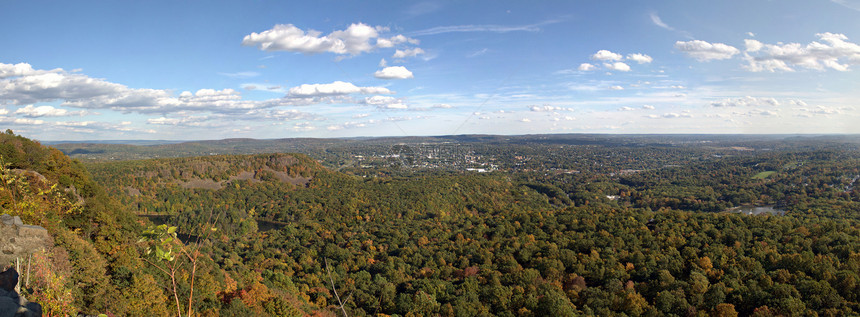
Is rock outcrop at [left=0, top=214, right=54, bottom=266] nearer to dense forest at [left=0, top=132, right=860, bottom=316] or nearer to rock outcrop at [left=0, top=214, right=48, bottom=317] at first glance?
rock outcrop at [left=0, top=214, right=48, bottom=317]

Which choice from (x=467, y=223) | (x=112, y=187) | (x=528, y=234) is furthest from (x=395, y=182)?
(x=112, y=187)

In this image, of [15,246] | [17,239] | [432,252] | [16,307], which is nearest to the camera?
[16,307]

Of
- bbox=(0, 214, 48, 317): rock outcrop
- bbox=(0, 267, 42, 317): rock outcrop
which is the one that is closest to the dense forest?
bbox=(0, 267, 42, 317): rock outcrop

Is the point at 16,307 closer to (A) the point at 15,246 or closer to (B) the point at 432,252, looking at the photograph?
(A) the point at 15,246

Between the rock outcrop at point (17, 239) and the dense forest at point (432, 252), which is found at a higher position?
the rock outcrop at point (17, 239)

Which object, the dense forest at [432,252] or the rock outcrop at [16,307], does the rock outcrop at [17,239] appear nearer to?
the dense forest at [432,252]

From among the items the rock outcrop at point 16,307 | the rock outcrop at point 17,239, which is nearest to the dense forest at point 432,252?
the rock outcrop at point 16,307

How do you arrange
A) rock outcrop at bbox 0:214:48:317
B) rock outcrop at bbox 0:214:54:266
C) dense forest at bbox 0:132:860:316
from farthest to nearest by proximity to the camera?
dense forest at bbox 0:132:860:316 → rock outcrop at bbox 0:214:54:266 → rock outcrop at bbox 0:214:48:317

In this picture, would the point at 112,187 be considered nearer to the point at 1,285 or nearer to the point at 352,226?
the point at 352,226

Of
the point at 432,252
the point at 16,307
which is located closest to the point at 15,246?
the point at 16,307
